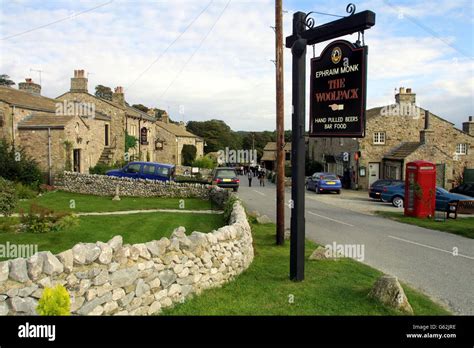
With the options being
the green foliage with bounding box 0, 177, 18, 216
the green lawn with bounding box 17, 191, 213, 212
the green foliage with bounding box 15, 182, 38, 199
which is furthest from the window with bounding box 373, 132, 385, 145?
the green foliage with bounding box 0, 177, 18, 216

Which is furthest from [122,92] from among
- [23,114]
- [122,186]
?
[122,186]

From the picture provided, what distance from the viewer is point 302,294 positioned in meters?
7.45

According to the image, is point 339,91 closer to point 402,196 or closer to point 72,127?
point 402,196

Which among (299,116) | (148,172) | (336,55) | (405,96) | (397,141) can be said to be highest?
(405,96)

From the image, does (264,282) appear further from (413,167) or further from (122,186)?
(122,186)

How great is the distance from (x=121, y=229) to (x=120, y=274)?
7.70 m

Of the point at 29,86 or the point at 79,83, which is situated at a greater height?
the point at 79,83

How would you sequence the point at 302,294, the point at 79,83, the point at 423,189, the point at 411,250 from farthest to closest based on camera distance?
the point at 79,83 < the point at 423,189 < the point at 411,250 < the point at 302,294

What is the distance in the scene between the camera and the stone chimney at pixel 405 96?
3488cm
